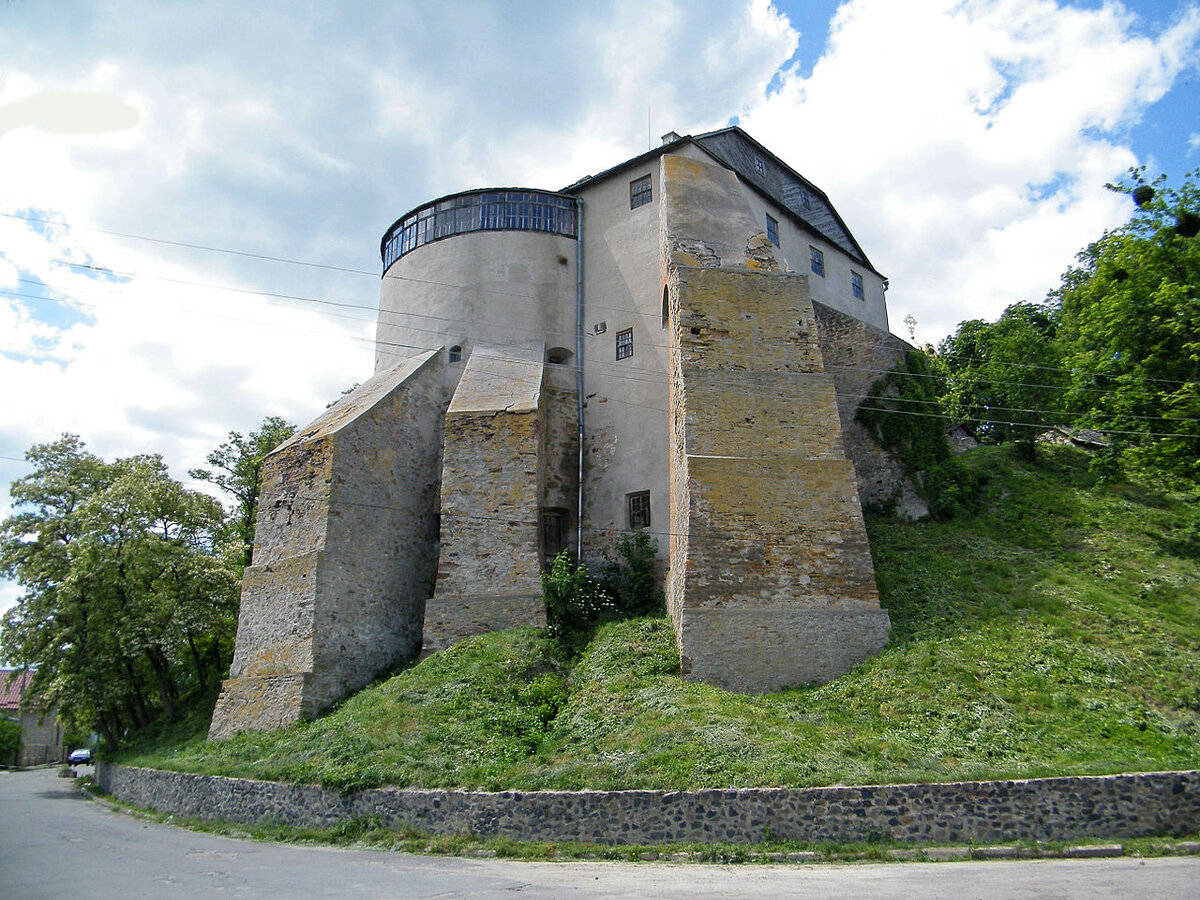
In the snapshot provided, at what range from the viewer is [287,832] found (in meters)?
13.4

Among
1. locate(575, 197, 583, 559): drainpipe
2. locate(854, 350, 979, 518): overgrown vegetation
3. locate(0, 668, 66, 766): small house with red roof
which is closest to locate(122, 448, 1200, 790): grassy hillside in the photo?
locate(854, 350, 979, 518): overgrown vegetation

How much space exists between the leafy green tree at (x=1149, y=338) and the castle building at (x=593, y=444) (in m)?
5.77

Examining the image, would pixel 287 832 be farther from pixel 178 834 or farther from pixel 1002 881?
pixel 1002 881

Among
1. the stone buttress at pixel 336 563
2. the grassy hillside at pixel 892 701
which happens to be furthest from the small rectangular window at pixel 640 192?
the grassy hillside at pixel 892 701

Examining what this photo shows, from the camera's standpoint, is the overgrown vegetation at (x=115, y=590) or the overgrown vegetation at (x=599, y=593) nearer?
the overgrown vegetation at (x=599, y=593)

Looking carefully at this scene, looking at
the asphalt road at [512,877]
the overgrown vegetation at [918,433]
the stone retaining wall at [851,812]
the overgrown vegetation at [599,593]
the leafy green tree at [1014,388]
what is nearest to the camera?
the asphalt road at [512,877]

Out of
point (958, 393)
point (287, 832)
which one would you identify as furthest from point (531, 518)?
point (958, 393)

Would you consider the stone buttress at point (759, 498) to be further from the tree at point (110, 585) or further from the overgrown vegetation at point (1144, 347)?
the tree at point (110, 585)

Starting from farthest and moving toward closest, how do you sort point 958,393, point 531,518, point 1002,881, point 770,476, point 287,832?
point 958,393
point 531,518
point 770,476
point 287,832
point 1002,881

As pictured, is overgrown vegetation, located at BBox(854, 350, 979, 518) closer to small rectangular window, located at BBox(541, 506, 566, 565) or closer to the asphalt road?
small rectangular window, located at BBox(541, 506, 566, 565)

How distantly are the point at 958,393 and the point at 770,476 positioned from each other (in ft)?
41.6

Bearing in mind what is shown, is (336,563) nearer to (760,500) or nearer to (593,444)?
(593,444)

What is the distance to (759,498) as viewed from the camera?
53.2 ft

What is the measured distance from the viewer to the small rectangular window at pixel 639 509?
20969mm
